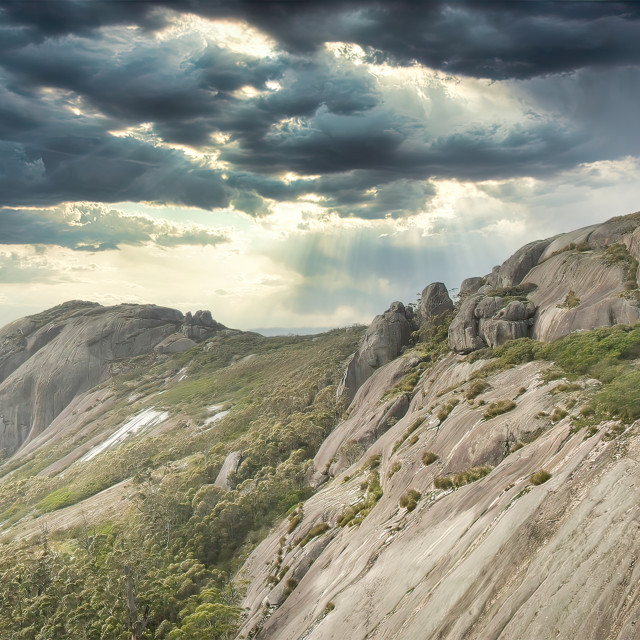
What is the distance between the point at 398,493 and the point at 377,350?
134 feet

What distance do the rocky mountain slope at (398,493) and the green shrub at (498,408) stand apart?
4.2 inches

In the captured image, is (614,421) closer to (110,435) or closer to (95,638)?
(95,638)

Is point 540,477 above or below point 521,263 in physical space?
below

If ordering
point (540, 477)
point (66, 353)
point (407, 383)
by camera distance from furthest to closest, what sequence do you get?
point (66, 353)
point (407, 383)
point (540, 477)

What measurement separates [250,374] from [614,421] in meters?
110

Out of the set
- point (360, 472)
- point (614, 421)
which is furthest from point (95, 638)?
point (614, 421)

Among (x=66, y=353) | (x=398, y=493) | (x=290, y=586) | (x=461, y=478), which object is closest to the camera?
(x=461, y=478)

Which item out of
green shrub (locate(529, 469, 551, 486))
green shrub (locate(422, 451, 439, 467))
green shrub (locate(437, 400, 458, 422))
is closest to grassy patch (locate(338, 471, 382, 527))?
green shrub (locate(422, 451, 439, 467))

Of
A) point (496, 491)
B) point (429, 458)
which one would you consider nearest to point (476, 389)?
point (429, 458)

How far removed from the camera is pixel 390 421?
48094mm

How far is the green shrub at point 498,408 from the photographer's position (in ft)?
89.2

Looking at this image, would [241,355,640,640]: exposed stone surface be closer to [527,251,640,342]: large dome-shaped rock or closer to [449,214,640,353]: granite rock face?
[527,251,640,342]: large dome-shaped rock

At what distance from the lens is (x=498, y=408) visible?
27484 mm

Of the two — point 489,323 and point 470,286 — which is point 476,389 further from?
point 470,286
